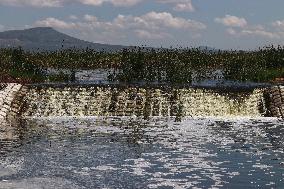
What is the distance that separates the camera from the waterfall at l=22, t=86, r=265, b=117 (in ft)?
144

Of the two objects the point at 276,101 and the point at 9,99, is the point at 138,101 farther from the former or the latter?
the point at 276,101

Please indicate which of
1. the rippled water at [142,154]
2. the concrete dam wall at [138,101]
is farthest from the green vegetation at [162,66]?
the rippled water at [142,154]

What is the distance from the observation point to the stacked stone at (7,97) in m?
42.4

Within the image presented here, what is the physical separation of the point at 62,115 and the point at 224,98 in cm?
1308

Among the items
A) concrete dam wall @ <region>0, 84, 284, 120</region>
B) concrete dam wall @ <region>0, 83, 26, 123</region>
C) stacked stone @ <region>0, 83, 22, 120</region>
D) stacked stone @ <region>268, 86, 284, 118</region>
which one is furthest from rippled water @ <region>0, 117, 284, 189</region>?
concrete dam wall @ <region>0, 84, 284, 120</region>

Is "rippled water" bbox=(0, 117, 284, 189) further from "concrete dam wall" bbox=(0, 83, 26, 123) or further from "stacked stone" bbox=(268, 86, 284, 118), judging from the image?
"concrete dam wall" bbox=(0, 83, 26, 123)

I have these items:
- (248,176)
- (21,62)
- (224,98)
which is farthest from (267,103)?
(21,62)

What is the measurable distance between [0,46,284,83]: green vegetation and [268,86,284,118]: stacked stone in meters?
12.8

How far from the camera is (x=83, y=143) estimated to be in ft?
102

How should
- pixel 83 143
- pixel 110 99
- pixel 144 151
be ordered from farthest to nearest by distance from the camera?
pixel 110 99
pixel 83 143
pixel 144 151

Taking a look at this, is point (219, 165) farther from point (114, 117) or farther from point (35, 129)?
point (114, 117)

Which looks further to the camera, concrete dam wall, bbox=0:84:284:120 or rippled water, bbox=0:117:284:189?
concrete dam wall, bbox=0:84:284:120

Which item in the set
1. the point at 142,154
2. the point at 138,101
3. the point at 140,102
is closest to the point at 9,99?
the point at 138,101

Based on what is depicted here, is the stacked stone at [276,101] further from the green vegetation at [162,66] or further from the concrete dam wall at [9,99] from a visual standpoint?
the concrete dam wall at [9,99]
